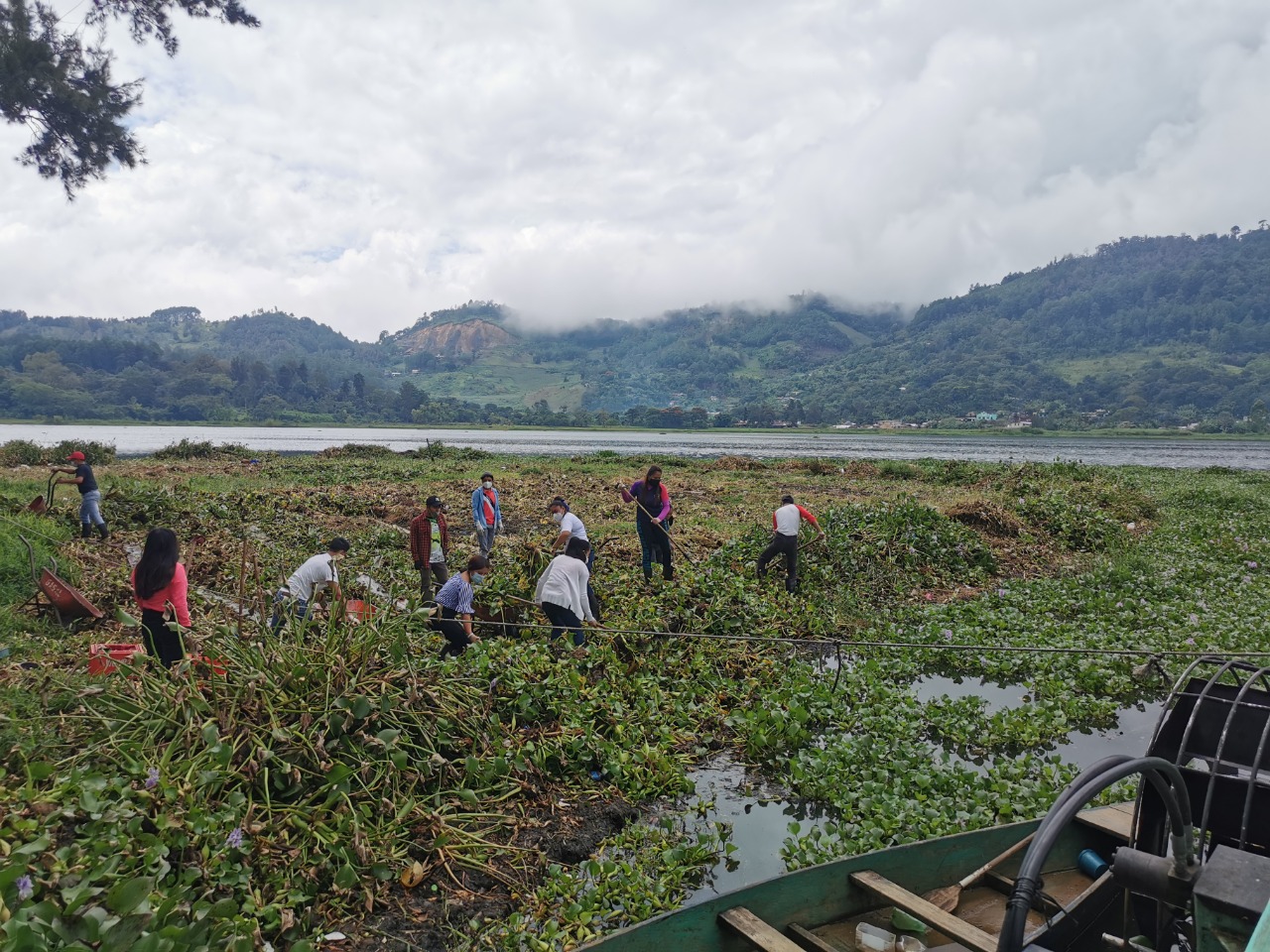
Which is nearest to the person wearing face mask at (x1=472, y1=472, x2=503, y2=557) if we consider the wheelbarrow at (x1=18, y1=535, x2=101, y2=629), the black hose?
the wheelbarrow at (x1=18, y1=535, x2=101, y2=629)

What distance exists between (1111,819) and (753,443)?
279 ft

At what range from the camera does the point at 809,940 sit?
4.02 metres

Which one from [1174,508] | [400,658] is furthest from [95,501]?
[1174,508]

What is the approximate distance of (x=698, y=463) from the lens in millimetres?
40656

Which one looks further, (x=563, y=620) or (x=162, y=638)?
(x=563, y=620)

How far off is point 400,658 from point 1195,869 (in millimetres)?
5280

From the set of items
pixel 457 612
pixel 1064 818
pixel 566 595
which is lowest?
pixel 457 612

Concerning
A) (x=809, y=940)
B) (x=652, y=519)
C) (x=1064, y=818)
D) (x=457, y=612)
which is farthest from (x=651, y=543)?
(x=1064, y=818)

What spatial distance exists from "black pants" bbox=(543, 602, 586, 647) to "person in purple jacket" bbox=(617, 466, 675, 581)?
325cm

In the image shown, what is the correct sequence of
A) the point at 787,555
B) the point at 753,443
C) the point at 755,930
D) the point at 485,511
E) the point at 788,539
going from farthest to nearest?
the point at 753,443 → the point at 485,511 → the point at 787,555 → the point at 788,539 → the point at 755,930

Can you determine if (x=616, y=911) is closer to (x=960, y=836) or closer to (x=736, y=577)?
(x=960, y=836)

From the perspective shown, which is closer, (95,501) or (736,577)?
(736,577)

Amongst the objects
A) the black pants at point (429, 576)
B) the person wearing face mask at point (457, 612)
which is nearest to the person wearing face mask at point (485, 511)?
the black pants at point (429, 576)

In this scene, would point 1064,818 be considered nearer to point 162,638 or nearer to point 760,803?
point 760,803
